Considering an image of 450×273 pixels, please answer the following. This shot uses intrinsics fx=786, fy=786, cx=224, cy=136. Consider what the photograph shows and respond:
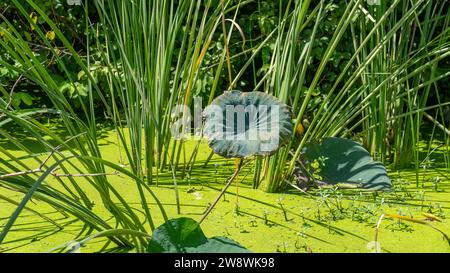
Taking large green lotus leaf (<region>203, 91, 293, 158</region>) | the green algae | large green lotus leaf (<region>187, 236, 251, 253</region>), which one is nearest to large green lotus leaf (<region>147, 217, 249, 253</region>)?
large green lotus leaf (<region>187, 236, 251, 253</region>)

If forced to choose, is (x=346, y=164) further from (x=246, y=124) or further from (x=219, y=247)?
(x=219, y=247)

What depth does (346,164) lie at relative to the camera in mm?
3611

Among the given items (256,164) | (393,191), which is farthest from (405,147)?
(256,164)

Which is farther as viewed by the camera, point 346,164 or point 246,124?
point 346,164

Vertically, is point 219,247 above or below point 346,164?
below

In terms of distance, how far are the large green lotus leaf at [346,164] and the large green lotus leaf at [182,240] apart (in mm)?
1230

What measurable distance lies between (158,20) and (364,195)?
3.95 feet

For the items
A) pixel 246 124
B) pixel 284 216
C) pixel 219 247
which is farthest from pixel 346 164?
pixel 219 247

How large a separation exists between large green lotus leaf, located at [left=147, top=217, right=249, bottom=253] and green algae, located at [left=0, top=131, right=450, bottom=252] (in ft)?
1.38

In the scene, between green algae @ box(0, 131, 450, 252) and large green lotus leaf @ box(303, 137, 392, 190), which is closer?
green algae @ box(0, 131, 450, 252)

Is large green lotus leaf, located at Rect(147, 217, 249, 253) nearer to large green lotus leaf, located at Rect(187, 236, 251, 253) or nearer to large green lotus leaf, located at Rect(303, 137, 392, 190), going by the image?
large green lotus leaf, located at Rect(187, 236, 251, 253)

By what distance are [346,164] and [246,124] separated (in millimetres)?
725

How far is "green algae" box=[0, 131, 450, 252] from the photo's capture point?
2.85 meters

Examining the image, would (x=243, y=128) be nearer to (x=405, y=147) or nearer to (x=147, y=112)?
(x=147, y=112)
